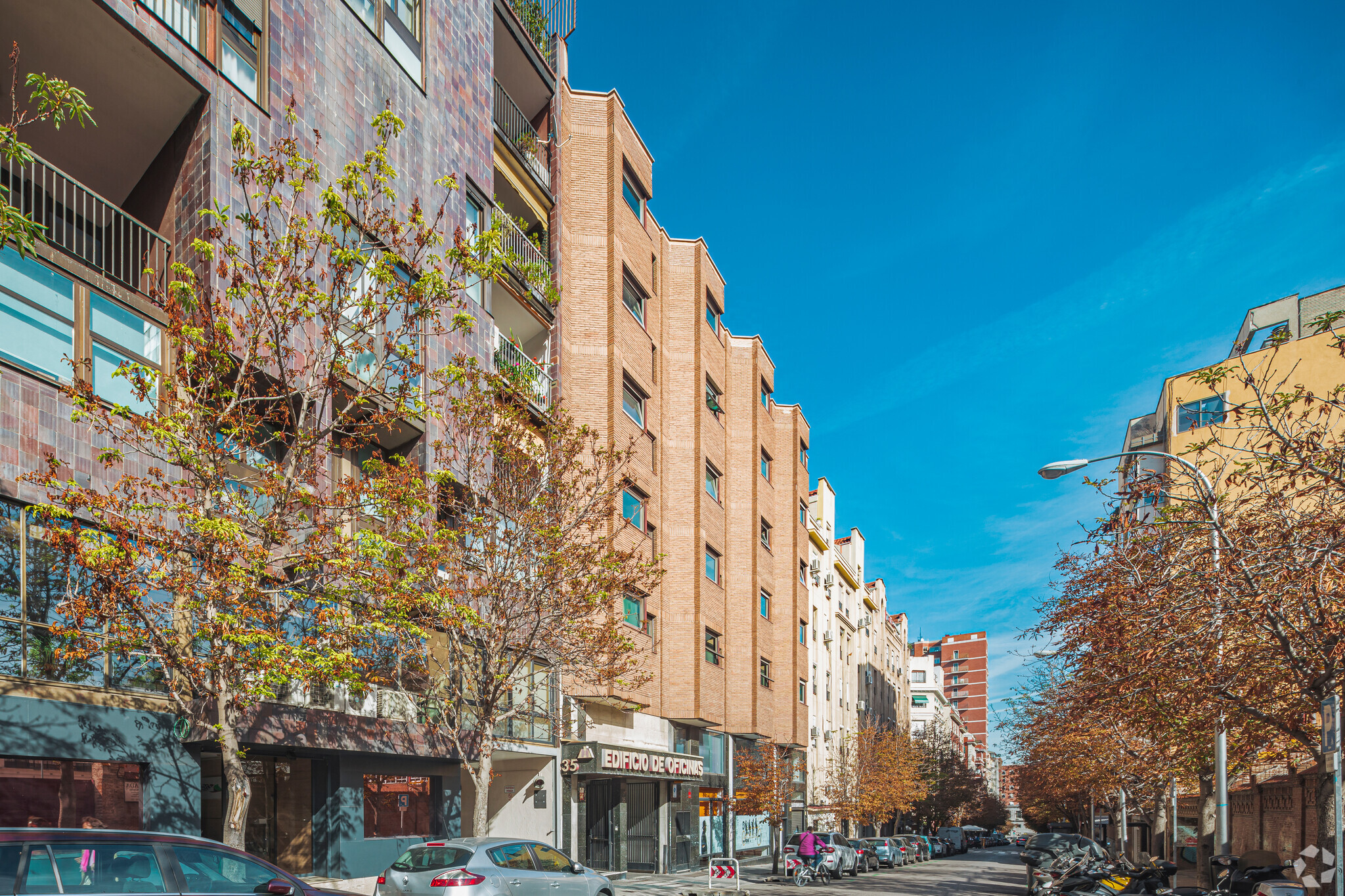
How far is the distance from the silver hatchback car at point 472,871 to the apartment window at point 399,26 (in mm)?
14422

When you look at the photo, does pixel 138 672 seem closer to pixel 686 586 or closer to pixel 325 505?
pixel 325 505

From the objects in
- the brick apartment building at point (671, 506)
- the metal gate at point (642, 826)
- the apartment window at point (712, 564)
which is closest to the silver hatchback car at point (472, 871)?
the brick apartment building at point (671, 506)

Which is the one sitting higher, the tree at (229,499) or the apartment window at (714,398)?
the apartment window at (714,398)

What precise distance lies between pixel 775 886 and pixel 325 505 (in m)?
22.1

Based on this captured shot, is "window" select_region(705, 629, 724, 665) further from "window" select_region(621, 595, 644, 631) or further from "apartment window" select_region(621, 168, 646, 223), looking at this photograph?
"apartment window" select_region(621, 168, 646, 223)

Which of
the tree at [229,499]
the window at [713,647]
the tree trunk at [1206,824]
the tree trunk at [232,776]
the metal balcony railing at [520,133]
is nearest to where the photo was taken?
the tree at [229,499]

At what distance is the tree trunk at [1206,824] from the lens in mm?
22422

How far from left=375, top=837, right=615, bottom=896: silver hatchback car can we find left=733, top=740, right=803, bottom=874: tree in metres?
21.6

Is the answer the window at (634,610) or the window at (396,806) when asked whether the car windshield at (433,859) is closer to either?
the window at (396,806)

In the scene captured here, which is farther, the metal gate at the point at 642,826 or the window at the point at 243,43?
the metal gate at the point at 642,826

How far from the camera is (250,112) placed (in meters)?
15.5

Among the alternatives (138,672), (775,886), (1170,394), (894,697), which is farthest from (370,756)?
(894,697)

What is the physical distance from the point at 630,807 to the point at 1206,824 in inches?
594

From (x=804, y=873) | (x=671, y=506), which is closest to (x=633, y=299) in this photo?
(x=671, y=506)
